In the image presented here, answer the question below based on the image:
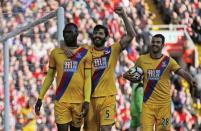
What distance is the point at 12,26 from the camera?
1341 centimetres

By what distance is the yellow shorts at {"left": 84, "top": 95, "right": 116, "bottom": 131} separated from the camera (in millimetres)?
10367

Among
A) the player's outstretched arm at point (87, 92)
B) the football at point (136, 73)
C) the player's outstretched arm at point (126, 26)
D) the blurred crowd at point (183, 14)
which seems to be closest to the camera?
the player's outstretched arm at point (87, 92)

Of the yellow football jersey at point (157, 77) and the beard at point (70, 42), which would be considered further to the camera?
the yellow football jersey at point (157, 77)

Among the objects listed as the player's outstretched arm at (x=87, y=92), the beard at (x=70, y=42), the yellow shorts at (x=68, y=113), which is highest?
the beard at (x=70, y=42)

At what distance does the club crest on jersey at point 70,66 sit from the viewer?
10188mm

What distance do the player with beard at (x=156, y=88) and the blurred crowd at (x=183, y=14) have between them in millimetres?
14675

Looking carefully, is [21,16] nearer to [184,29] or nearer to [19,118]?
[19,118]

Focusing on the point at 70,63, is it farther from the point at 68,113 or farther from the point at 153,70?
the point at 153,70

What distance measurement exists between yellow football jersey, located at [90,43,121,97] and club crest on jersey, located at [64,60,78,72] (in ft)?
0.97

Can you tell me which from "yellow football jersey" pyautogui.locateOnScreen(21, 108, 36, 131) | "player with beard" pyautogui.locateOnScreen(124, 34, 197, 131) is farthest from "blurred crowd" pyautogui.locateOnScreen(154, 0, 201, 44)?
"player with beard" pyautogui.locateOnScreen(124, 34, 197, 131)

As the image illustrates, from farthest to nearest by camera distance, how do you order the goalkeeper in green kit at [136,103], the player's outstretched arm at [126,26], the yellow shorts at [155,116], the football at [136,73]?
A: the goalkeeper in green kit at [136,103] < the yellow shorts at [155,116] < the football at [136,73] < the player's outstretched arm at [126,26]

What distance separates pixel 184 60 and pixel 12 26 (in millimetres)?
12111

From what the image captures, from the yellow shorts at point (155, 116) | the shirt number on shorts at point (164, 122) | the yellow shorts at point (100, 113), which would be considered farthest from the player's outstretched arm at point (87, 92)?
the shirt number on shorts at point (164, 122)

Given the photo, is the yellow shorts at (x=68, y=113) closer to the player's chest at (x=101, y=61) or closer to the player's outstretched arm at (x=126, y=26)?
the player's chest at (x=101, y=61)
